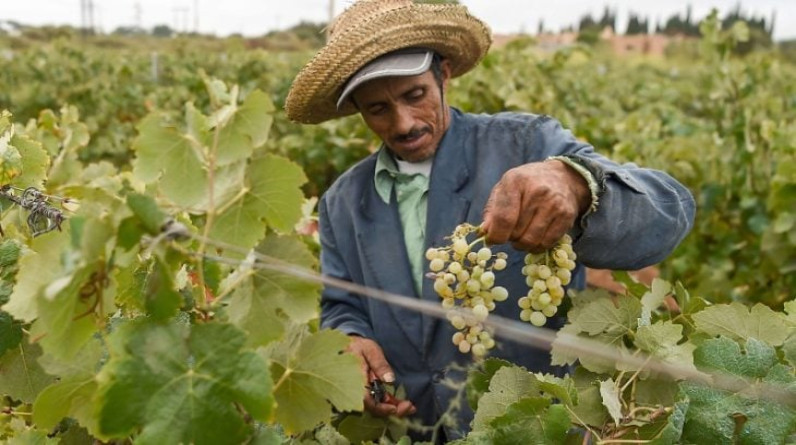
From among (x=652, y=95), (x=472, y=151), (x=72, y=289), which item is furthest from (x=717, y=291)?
(x=652, y=95)

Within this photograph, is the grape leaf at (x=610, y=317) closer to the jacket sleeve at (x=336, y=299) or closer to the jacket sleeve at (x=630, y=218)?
the jacket sleeve at (x=630, y=218)

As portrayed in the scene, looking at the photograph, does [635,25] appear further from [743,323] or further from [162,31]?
[743,323]

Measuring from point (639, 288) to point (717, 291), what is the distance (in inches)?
122

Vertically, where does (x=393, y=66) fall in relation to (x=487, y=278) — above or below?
above

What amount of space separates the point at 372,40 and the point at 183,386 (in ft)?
4.56

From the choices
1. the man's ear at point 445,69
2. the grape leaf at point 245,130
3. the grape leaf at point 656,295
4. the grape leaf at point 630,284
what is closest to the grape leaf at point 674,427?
the grape leaf at point 656,295

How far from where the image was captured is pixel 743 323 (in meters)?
1.20

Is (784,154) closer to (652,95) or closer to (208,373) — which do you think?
(208,373)

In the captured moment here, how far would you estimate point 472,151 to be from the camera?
2176 millimetres

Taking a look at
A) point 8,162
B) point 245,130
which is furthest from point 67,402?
point 8,162

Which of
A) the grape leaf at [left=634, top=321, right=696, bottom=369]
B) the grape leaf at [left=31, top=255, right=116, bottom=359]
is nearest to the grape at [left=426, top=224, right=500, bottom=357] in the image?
the grape leaf at [left=634, top=321, right=696, bottom=369]

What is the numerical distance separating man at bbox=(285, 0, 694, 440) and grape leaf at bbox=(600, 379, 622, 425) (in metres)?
0.75

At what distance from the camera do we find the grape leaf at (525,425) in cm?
108

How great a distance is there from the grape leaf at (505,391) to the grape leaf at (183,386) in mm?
469
